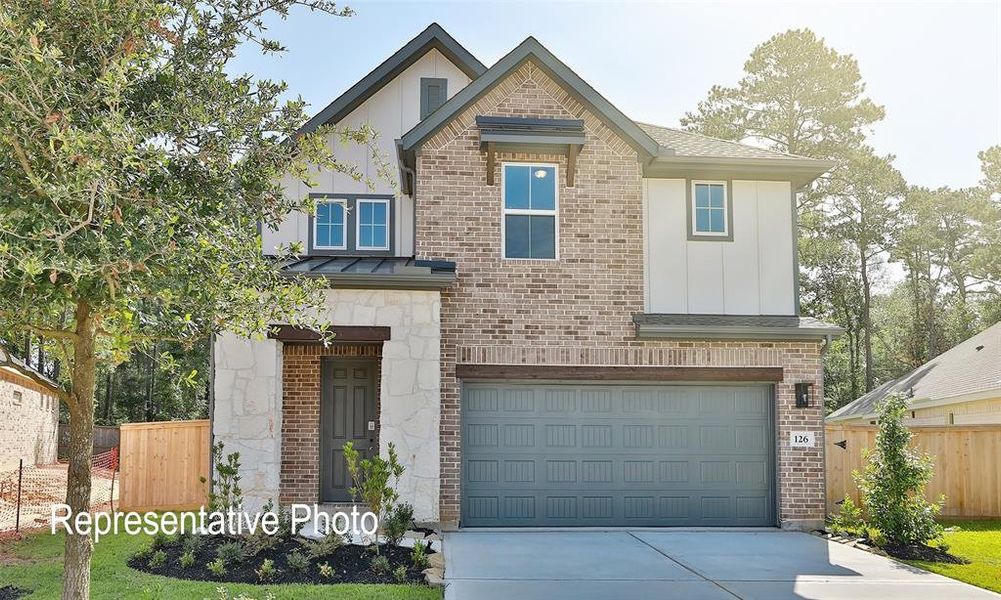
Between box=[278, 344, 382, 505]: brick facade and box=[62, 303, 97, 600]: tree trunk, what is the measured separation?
6.74m

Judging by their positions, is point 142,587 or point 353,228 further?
point 353,228

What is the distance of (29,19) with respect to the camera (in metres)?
5.80

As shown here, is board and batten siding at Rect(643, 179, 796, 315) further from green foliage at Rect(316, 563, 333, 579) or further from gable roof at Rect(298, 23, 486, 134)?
green foliage at Rect(316, 563, 333, 579)

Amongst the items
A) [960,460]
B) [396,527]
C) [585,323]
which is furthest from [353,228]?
[960,460]

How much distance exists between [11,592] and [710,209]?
10.3 m

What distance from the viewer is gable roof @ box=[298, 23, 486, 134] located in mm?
14734

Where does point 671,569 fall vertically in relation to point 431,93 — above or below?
below

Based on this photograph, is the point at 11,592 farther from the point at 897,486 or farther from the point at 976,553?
the point at 976,553

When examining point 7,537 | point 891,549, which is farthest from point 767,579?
point 7,537

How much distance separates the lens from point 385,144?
14.9 meters

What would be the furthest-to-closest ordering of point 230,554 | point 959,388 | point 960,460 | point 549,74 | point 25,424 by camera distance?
point 25,424 → point 959,388 → point 960,460 → point 549,74 → point 230,554

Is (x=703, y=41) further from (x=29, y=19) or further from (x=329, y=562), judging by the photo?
(x=29, y=19)

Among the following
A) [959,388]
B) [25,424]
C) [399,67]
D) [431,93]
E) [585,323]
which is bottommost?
[25,424]

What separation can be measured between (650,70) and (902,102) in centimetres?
1805
